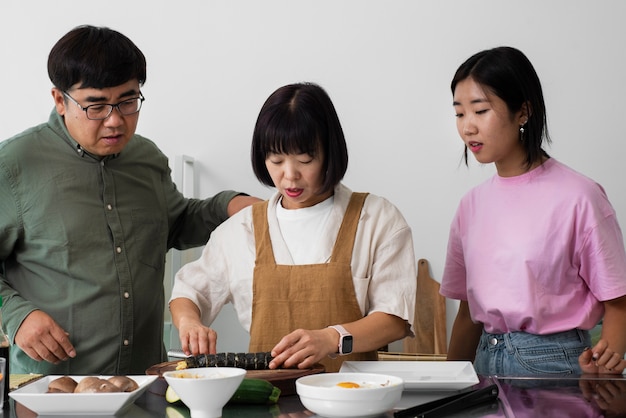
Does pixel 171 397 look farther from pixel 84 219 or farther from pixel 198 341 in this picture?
pixel 84 219

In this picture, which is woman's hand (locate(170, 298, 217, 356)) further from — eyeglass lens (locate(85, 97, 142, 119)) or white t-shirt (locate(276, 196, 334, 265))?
eyeglass lens (locate(85, 97, 142, 119))

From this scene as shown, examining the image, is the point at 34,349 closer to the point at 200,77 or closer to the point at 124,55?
the point at 124,55

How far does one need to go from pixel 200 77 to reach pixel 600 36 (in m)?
1.57

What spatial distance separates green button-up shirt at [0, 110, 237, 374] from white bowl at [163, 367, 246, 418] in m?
0.80

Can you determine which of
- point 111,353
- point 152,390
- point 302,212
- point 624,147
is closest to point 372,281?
point 302,212

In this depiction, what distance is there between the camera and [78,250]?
193 cm

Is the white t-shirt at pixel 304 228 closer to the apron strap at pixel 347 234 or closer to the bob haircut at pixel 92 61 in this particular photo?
the apron strap at pixel 347 234

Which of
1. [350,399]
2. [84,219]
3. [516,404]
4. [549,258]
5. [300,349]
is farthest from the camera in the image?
[84,219]

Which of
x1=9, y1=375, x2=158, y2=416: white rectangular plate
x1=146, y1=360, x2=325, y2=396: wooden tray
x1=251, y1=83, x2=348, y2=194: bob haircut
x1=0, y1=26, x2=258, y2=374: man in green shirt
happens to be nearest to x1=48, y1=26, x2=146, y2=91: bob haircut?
x1=0, y1=26, x2=258, y2=374: man in green shirt

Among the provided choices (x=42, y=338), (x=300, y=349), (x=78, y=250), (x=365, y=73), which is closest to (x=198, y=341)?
(x=300, y=349)

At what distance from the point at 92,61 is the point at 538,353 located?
117cm

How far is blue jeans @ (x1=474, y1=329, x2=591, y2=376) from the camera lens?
1657mm

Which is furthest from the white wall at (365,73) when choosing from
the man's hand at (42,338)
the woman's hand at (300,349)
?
the woman's hand at (300,349)

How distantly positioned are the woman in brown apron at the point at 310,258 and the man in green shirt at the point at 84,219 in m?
0.30
